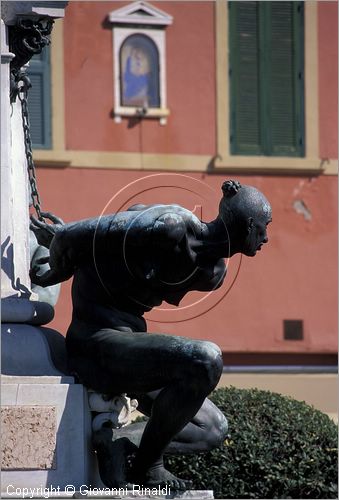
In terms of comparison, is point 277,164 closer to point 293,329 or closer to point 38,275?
point 293,329

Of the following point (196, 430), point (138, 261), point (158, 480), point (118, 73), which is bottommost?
point (158, 480)

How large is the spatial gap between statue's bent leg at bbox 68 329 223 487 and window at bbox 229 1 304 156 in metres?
16.8

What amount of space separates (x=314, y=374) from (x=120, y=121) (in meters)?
3.50

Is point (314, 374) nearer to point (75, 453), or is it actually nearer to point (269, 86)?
point (269, 86)

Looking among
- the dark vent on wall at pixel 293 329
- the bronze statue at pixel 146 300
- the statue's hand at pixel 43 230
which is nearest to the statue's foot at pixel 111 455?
the bronze statue at pixel 146 300

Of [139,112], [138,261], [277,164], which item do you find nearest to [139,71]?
[139,112]

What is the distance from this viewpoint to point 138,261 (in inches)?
379

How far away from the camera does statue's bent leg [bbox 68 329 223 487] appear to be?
9391mm

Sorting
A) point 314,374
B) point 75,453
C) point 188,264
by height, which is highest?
point 188,264

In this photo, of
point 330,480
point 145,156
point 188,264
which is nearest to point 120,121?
point 145,156

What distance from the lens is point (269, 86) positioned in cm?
2659

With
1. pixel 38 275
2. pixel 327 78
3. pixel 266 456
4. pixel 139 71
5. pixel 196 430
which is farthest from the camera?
pixel 327 78

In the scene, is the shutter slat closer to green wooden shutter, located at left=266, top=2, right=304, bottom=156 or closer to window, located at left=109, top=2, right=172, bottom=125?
green wooden shutter, located at left=266, top=2, right=304, bottom=156

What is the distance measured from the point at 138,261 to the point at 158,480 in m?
0.89
